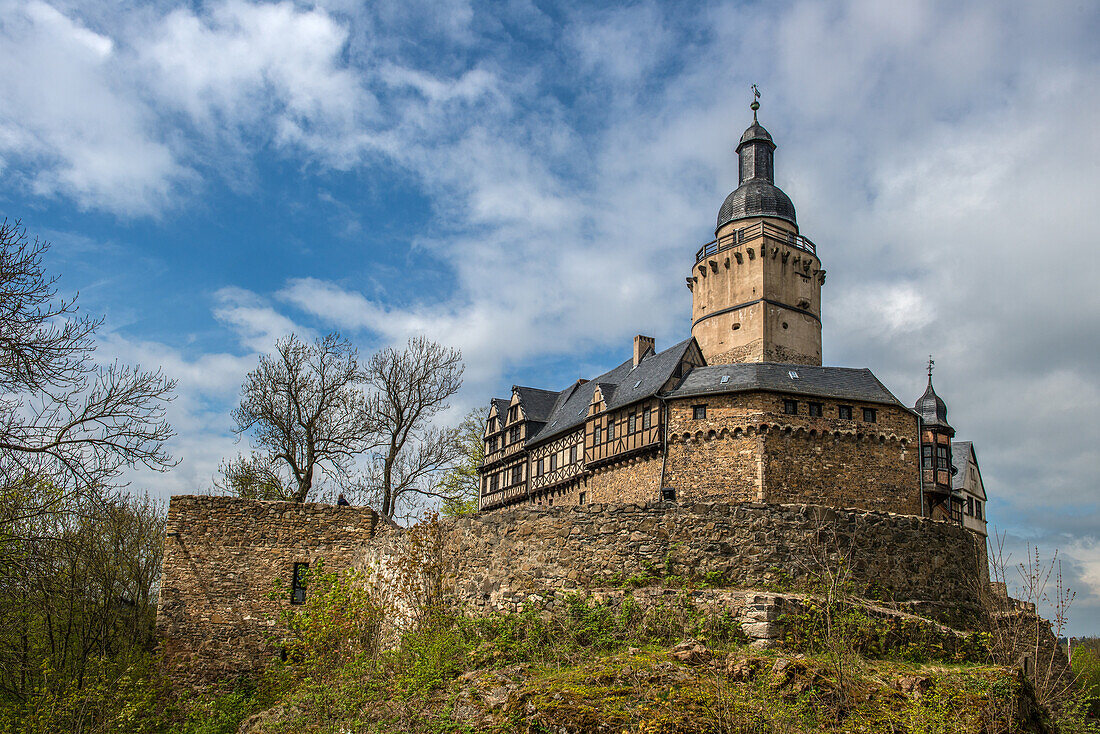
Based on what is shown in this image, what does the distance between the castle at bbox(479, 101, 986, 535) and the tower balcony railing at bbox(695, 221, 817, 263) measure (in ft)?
0.26

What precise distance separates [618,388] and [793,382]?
347 inches

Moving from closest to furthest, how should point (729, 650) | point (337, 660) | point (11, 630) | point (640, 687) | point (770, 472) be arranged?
point (640, 687)
point (729, 650)
point (11, 630)
point (337, 660)
point (770, 472)

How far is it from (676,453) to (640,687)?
Answer: 20.2m

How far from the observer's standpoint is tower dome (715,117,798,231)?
4012cm

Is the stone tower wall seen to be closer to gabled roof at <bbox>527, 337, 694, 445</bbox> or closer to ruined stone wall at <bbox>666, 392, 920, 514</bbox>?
gabled roof at <bbox>527, 337, 694, 445</bbox>

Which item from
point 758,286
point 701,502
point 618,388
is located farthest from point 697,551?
point 758,286

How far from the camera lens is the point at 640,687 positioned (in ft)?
37.9

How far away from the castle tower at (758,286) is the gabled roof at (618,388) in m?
2.87

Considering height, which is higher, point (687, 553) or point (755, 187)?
point (755, 187)

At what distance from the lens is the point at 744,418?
30.2m

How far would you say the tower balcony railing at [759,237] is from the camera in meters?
38.6

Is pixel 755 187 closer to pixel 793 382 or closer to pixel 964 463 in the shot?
pixel 793 382

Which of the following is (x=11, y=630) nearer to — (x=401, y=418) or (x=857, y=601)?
(x=857, y=601)

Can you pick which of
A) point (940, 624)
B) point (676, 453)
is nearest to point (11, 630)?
point (940, 624)
